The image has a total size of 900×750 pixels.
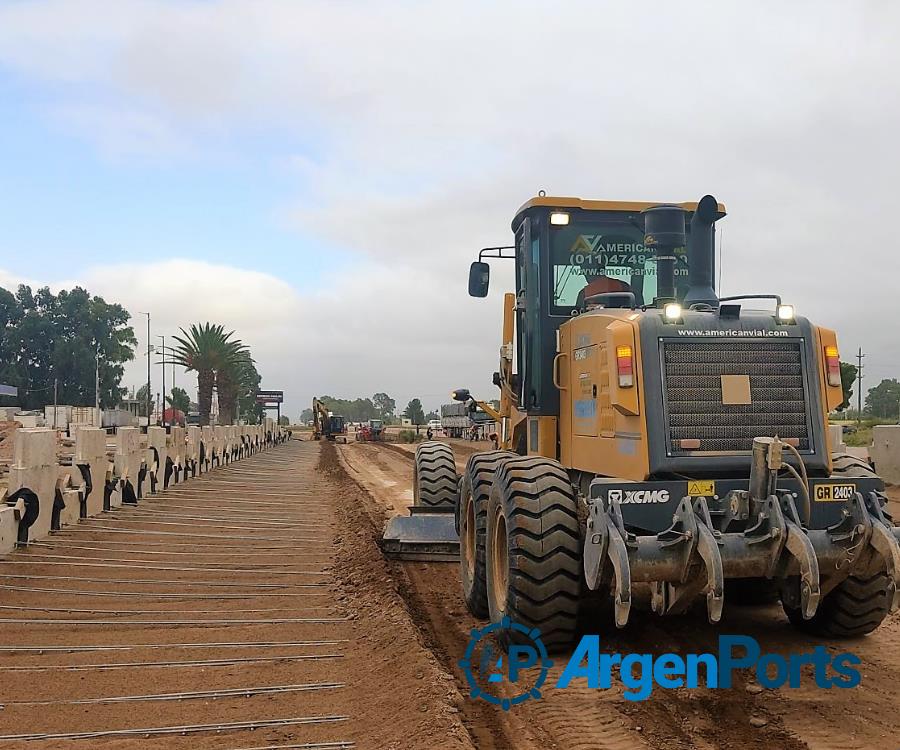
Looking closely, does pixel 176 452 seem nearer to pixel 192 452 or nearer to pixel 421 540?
pixel 192 452

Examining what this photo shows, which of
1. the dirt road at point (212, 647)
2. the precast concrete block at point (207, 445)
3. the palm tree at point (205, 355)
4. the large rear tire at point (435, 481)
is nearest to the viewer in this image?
the dirt road at point (212, 647)

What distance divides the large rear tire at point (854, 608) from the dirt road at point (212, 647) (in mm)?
2896

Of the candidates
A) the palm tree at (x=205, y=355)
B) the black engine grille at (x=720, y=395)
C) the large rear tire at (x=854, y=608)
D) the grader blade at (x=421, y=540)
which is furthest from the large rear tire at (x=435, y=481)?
the palm tree at (x=205, y=355)

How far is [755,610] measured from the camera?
25.1ft

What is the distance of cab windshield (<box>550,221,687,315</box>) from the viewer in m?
7.96

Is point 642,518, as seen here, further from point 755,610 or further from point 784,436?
point 755,610

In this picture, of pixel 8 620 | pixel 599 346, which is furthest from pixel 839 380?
pixel 8 620

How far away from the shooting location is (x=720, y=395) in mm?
6184

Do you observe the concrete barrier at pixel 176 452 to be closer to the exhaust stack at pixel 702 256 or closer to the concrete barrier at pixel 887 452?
the exhaust stack at pixel 702 256

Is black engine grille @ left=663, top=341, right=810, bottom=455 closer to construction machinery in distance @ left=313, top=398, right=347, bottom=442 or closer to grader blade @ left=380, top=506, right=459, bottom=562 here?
grader blade @ left=380, top=506, right=459, bottom=562

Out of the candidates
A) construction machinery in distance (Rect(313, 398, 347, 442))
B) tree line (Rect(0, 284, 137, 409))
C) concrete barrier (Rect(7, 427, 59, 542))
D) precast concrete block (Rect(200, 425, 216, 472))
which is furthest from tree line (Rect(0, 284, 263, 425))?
concrete barrier (Rect(7, 427, 59, 542))

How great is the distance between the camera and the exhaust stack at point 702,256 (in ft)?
23.3

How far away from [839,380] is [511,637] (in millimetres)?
2967

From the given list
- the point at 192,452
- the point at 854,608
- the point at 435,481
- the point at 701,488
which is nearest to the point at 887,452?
the point at 435,481
